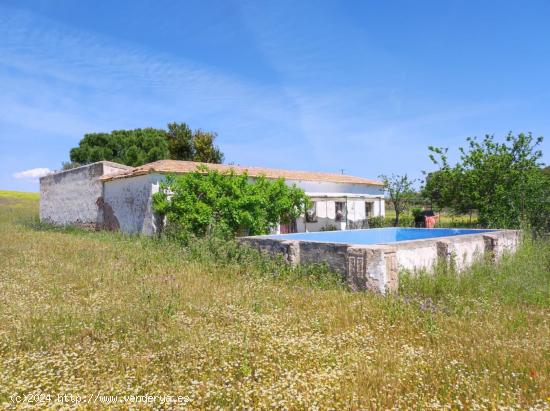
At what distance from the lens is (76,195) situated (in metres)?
20.3

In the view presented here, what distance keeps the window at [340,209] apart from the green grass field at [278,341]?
43.8 ft

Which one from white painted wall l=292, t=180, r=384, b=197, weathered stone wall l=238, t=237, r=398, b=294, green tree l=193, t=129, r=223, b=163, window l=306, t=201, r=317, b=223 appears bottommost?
weathered stone wall l=238, t=237, r=398, b=294

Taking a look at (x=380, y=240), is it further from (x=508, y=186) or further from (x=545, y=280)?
(x=545, y=280)

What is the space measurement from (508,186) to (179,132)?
1181 inches

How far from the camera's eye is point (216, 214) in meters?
13.1

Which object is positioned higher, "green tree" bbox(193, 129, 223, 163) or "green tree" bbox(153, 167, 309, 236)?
"green tree" bbox(193, 129, 223, 163)

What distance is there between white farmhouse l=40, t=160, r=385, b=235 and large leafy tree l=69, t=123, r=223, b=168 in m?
10.5

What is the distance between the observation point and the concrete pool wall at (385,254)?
645 cm

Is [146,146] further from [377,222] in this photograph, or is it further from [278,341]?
[278,341]

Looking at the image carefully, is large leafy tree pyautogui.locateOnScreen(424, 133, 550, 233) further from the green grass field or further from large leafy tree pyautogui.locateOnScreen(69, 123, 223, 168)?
large leafy tree pyautogui.locateOnScreen(69, 123, 223, 168)

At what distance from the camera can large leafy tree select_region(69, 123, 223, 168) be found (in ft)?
110

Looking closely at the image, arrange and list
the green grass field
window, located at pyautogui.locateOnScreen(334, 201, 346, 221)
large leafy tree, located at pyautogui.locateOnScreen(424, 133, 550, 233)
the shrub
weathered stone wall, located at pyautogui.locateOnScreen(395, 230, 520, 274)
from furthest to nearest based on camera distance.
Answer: the shrub, window, located at pyautogui.locateOnScreen(334, 201, 346, 221), large leafy tree, located at pyautogui.locateOnScreen(424, 133, 550, 233), weathered stone wall, located at pyautogui.locateOnScreen(395, 230, 520, 274), the green grass field

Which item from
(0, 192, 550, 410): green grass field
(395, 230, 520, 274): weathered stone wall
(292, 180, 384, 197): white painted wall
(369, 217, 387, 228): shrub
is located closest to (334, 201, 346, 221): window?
(292, 180, 384, 197): white painted wall

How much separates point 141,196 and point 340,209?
11.0 m
